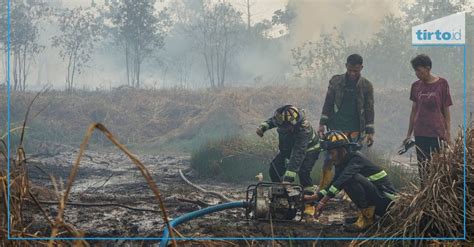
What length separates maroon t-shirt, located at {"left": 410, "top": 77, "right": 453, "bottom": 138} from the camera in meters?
6.73

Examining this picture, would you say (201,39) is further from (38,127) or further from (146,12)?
(38,127)

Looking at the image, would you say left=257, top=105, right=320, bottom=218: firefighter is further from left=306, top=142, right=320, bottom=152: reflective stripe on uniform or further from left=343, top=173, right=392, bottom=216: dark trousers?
left=343, top=173, right=392, bottom=216: dark trousers

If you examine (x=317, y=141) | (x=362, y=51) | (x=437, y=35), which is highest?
(x=362, y=51)

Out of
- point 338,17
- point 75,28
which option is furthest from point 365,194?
point 75,28

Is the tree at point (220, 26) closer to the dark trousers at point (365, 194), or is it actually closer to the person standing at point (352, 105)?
the person standing at point (352, 105)

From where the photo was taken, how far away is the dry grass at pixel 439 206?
16.9 feet

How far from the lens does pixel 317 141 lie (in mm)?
7238

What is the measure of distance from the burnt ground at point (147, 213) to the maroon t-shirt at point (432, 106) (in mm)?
1427

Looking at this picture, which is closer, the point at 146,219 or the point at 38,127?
the point at 146,219

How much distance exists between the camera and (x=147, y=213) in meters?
7.02

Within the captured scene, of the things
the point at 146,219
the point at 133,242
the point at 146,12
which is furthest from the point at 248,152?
the point at 146,12

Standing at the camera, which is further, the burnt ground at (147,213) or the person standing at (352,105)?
the person standing at (352,105)

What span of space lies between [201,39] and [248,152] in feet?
43.3

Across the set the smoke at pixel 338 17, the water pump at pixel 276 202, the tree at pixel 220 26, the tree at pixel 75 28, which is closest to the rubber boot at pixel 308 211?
the water pump at pixel 276 202
